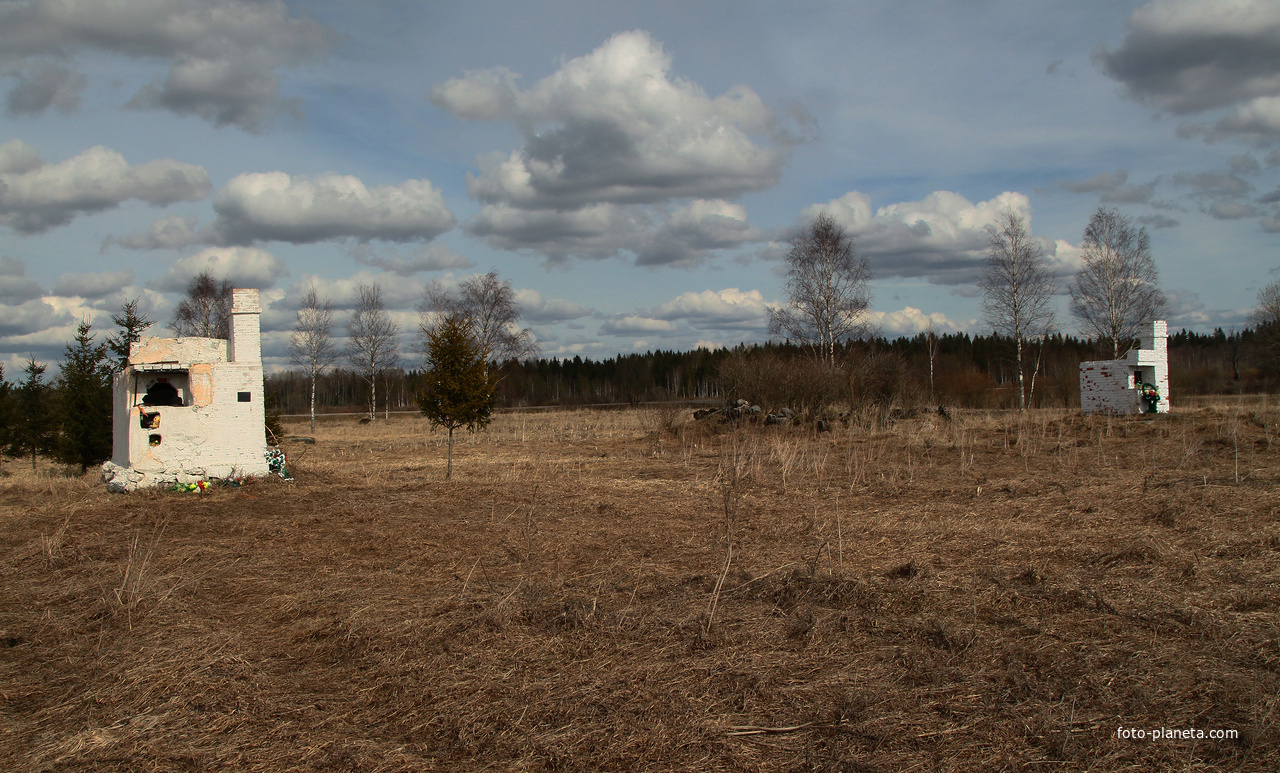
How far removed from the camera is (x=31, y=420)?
21.9 metres

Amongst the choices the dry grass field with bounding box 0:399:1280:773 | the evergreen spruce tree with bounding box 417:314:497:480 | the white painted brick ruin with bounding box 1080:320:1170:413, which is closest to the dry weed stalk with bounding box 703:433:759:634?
the dry grass field with bounding box 0:399:1280:773

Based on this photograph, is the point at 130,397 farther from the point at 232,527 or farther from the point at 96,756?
the point at 96,756

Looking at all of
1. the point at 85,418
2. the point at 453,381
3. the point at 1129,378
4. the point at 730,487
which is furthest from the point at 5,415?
the point at 1129,378

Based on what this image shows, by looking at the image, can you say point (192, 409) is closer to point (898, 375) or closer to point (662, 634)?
point (662, 634)

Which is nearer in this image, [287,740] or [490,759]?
[490,759]

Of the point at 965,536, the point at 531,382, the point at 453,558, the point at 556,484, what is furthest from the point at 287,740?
the point at 531,382

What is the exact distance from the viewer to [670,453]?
18.6 metres

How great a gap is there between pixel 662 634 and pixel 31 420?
988 inches

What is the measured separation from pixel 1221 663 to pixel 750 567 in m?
3.58

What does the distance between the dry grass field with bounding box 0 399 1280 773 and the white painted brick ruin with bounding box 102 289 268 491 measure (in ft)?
6.11

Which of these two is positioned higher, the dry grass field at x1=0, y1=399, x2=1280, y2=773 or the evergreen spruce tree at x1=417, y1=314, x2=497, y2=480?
the evergreen spruce tree at x1=417, y1=314, x2=497, y2=480

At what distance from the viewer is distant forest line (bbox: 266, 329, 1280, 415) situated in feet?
86.8

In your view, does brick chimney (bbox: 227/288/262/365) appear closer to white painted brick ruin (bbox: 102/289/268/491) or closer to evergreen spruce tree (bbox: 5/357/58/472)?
white painted brick ruin (bbox: 102/289/268/491)

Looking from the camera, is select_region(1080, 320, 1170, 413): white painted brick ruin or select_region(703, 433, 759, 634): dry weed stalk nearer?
select_region(703, 433, 759, 634): dry weed stalk
